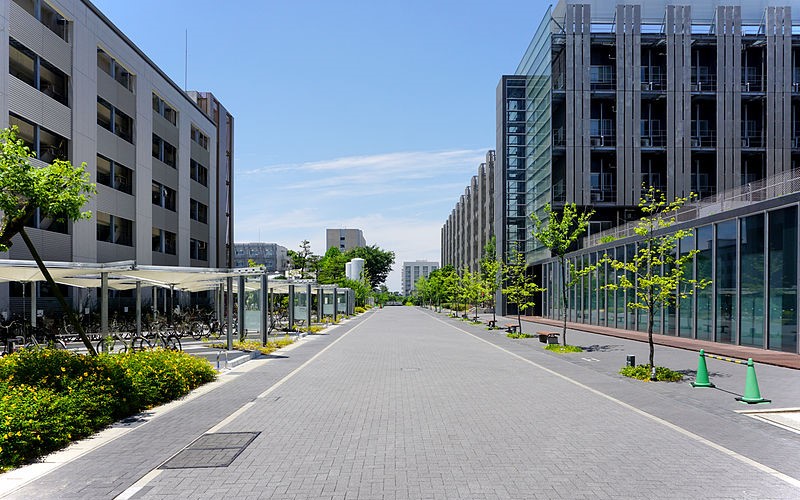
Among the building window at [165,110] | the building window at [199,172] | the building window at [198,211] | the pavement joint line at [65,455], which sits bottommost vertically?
the pavement joint line at [65,455]

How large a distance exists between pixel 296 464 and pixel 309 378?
8834 mm

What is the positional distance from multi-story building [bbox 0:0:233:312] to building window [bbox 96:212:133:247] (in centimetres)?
7

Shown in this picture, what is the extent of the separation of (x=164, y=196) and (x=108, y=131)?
36.6 feet

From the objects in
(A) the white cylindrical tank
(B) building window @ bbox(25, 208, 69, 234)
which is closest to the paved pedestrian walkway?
(B) building window @ bbox(25, 208, 69, 234)

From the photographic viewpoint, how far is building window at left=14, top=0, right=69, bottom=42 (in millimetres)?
30094

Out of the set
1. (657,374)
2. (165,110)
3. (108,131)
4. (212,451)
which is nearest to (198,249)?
(165,110)

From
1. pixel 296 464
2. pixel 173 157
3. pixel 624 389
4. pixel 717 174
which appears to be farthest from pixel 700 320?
pixel 173 157

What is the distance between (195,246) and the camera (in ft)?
184

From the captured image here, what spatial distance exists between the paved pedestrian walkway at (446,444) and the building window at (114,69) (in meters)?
28.8

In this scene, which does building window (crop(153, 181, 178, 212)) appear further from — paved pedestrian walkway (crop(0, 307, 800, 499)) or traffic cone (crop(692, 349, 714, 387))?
traffic cone (crop(692, 349, 714, 387))

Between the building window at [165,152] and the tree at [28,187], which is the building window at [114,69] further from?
the tree at [28,187]

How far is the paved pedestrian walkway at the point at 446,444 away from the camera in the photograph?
7176 millimetres

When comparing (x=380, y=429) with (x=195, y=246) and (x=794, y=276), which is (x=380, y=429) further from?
(x=195, y=246)

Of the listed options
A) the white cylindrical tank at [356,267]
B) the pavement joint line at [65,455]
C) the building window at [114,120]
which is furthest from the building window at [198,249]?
the white cylindrical tank at [356,267]
